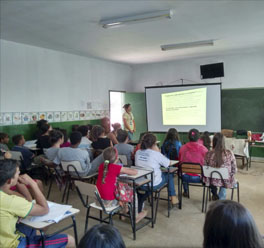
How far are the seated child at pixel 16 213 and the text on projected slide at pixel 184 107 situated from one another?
5.05 meters

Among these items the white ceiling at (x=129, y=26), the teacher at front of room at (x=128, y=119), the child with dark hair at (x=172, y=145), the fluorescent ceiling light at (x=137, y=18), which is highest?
the white ceiling at (x=129, y=26)

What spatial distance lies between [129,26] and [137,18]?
0.62 m

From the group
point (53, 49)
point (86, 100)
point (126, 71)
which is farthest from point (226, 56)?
point (53, 49)

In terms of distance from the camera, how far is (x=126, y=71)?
9312mm

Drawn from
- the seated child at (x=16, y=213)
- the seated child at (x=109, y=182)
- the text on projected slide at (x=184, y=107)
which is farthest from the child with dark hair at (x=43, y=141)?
the text on projected slide at (x=184, y=107)

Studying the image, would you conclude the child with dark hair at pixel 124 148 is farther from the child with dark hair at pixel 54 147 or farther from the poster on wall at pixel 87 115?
the poster on wall at pixel 87 115

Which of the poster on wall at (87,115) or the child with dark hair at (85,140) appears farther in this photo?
the poster on wall at (87,115)

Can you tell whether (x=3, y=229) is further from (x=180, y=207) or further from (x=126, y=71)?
(x=126, y=71)

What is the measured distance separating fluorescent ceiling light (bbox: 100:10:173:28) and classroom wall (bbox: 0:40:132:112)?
244 cm

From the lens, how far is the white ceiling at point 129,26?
12.0 feet

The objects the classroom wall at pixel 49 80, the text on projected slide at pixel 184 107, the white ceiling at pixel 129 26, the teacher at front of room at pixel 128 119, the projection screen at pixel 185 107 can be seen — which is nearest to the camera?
the white ceiling at pixel 129 26

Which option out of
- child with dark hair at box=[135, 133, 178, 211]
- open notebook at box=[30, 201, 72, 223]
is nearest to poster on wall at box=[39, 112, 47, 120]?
child with dark hair at box=[135, 133, 178, 211]

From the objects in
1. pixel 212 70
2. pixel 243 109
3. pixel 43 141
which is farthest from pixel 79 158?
pixel 212 70

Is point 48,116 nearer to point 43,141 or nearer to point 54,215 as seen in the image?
point 43,141
